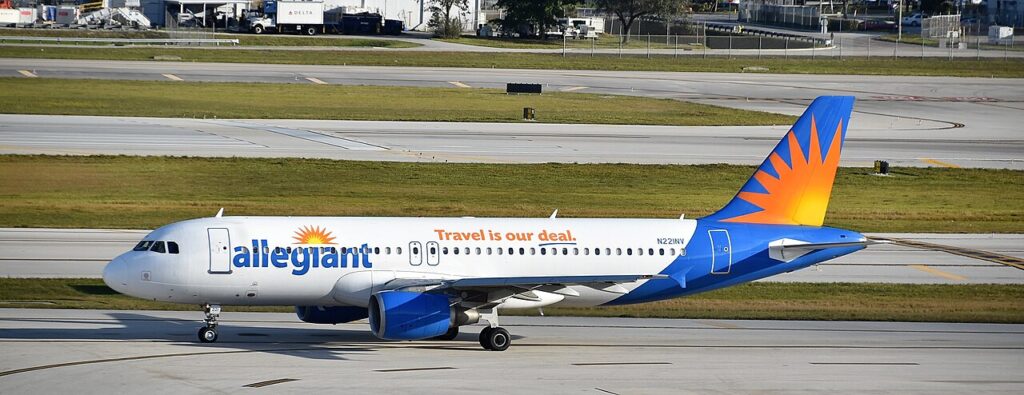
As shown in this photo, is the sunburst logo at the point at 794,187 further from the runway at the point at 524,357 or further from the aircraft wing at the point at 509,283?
the aircraft wing at the point at 509,283

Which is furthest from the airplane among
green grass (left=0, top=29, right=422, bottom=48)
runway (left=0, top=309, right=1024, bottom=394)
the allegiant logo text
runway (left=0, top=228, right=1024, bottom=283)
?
green grass (left=0, top=29, right=422, bottom=48)

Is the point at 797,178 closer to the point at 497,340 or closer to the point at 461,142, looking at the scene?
the point at 497,340

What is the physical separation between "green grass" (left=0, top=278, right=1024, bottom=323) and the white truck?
409ft

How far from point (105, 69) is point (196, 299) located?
279 ft

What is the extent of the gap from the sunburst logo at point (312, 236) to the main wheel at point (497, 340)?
4600 millimetres

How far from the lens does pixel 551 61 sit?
13538 centimetres

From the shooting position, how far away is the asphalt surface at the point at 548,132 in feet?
237

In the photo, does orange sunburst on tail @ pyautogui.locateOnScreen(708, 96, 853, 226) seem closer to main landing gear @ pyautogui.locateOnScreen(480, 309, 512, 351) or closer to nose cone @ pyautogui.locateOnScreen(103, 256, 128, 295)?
main landing gear @ pyautogui.locateOnScreen(480, 309, 512, 351)

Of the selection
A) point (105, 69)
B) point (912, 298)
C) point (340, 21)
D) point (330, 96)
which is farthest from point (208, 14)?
point (912, 298)

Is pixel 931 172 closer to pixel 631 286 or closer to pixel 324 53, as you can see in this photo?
pixel 631 286

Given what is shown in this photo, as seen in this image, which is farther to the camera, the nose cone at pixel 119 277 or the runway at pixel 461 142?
the runway at pixel 461 142

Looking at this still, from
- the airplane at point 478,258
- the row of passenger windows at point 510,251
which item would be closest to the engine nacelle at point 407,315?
the airplane at point 478,258

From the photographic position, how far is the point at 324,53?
137m

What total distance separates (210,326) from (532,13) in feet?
441
